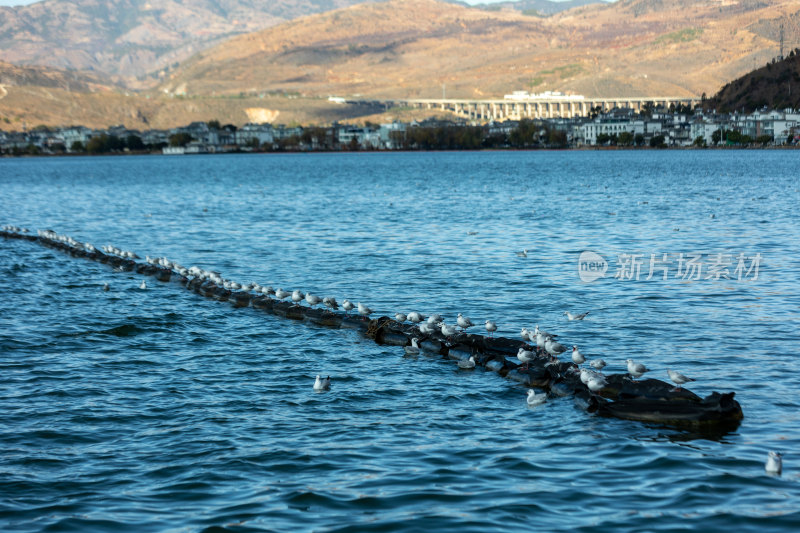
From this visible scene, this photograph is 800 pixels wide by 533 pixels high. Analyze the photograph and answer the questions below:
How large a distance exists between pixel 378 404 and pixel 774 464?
8755 millimetres

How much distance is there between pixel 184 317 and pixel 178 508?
17.3 m

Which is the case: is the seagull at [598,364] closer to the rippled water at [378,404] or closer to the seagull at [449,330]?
the rippled water at [378,404]

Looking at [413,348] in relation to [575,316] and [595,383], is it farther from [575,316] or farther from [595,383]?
[595,383]

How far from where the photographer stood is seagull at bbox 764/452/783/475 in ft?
51.2

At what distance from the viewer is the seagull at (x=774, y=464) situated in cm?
1559

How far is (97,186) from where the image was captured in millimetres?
133750

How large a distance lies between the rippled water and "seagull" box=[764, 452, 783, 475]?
0.67ft

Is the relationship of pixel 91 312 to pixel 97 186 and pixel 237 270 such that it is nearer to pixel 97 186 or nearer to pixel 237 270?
pixel 237 270

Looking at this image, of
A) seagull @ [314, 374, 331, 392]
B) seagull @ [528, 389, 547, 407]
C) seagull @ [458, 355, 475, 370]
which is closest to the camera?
seagull @ [528, 389, 547, 407]

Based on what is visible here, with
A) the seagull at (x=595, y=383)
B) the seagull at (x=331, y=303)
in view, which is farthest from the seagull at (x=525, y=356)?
the seagull at (x=331, y=303)

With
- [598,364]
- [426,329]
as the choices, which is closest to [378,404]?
[598,364]

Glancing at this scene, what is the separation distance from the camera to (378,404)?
20469mm

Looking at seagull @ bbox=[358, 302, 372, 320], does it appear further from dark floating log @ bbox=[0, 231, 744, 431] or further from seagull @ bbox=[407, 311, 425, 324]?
seagull @ bbox=[407, 311, 425, 324]

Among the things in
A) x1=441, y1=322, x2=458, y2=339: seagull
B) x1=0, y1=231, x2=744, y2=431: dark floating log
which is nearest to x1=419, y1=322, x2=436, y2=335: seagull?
x1=0, y1=231, x2=744, y2=431: dark floating log
